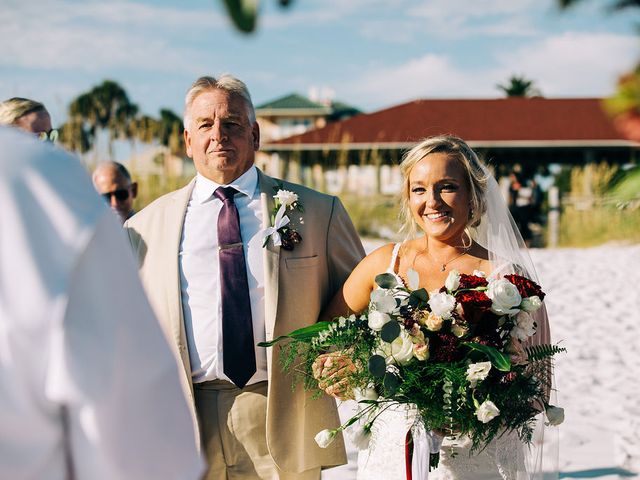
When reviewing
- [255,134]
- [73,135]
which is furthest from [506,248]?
[73,135]

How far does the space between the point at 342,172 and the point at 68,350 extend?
16419 mm

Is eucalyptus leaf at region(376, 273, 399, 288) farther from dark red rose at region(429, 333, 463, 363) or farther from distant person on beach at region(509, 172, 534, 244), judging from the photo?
distant person on beach at region(509, 172, 534, 244)

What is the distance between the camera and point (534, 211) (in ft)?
66.4

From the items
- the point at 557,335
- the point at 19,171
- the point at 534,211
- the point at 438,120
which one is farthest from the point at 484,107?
the point at 19,171

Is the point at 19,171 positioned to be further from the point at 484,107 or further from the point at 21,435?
the point at 484,107

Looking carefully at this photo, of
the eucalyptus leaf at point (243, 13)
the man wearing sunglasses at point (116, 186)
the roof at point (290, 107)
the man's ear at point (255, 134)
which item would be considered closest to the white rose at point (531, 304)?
the man's ear at point (255, 134)

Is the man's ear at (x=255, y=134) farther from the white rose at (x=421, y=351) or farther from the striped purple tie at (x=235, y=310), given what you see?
the white rose at (x=421, y=351)

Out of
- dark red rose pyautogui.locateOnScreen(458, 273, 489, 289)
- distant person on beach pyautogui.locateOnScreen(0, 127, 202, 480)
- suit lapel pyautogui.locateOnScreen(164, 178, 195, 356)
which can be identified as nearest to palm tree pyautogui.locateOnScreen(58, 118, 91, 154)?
suit lapel pyautogui.locateOnScreen(164, 178, 195, 356)

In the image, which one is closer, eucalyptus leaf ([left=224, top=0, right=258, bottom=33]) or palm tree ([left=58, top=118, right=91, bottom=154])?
eucalyptus leaf ([left=224, top=0, right=258, bottom=33])

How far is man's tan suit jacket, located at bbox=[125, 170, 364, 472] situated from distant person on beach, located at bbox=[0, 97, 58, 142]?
23.0 inches

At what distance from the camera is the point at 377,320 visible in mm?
3180

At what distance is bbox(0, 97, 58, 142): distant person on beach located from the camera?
3945mm

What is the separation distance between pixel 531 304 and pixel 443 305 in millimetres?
322

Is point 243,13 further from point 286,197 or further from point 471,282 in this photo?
point 286,197
